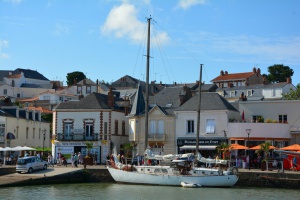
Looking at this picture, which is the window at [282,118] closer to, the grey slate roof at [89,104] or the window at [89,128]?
the grey slate roof at [89,104]

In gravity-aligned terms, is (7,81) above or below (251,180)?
above

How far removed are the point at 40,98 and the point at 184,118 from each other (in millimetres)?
72555

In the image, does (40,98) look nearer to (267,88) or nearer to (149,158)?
(267,88)

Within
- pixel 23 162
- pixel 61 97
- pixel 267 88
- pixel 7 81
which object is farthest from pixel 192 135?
pixel 7 81

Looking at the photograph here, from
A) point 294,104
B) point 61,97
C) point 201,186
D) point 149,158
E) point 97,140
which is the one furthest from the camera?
point 61,97

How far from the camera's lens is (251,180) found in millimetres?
46156

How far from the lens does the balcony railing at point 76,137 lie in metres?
Answer: 63.0

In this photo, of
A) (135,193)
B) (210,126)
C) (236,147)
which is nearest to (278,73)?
(210,126)

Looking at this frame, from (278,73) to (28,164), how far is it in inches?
3964

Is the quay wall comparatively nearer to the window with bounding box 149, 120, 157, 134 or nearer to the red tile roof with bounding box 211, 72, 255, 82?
the window with bounding box 149, 120, 157, 134

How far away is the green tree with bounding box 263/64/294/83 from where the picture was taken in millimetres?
137625

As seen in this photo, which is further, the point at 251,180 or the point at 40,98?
the point at 40,98

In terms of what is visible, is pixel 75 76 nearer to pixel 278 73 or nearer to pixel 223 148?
pixel 278 73

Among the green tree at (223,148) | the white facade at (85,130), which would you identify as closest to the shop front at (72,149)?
the white facade at (85,130)
